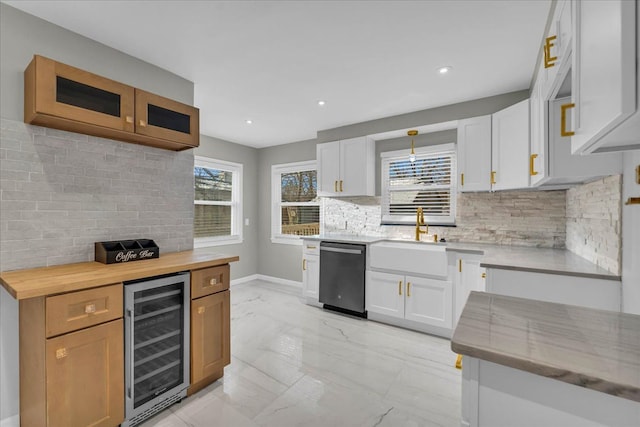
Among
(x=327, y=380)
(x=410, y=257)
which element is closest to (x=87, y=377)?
(x=327, y=380)

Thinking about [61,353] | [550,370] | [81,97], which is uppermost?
[81,97]

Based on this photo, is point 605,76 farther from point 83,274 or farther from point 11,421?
point 11,421

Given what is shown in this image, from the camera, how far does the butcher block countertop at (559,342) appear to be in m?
0.66

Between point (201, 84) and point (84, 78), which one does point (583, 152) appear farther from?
point (201, 84)

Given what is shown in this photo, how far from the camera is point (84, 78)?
1.83 metres

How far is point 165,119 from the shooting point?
2.26 meters

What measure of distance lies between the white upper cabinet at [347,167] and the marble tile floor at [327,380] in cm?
178

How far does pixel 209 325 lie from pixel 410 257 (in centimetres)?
216

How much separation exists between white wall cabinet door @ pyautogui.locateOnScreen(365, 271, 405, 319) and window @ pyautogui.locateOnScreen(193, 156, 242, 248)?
8.81 feet

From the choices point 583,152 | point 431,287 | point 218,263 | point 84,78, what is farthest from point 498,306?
point 84,78

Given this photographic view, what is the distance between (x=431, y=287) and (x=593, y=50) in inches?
102

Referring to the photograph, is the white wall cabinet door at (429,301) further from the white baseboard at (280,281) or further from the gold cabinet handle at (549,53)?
the white baseboard at (280,281)

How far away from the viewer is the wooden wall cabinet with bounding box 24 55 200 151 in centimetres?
168

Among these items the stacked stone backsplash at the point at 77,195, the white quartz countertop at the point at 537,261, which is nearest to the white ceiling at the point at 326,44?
the stacked stone backsplash at the point at 77,195
